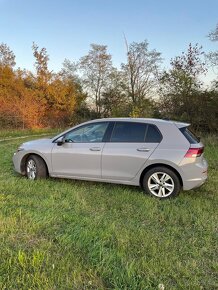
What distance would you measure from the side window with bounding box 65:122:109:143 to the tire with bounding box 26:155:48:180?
857 mm

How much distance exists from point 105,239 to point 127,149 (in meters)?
Answer: 2.72

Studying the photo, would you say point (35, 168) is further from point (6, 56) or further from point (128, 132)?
point (6, 56)

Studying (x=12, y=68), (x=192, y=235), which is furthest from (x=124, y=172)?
(x=12, y=68)

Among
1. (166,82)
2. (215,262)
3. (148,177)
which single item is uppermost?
(166,82)

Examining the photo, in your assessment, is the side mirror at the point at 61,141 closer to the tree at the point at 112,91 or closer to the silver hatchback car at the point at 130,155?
the silver hatchback car at the point at 130,155

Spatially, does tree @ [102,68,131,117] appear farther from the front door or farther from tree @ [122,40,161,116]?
the front door

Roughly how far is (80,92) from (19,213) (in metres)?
33.8

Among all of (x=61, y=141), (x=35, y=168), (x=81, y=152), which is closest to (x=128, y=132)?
(x=81, y=152)

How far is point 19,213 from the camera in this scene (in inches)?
186

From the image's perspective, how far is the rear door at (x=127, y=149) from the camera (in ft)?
20.7

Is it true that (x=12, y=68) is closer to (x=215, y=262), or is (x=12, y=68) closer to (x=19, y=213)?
(x=19, y=213)

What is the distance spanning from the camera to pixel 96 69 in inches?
1561

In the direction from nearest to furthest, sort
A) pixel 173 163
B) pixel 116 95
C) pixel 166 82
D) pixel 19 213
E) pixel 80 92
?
1. pixel 19 213
2. pixel 173 163
3. pixel 166 82
4. pixel 116 95
5. pixel 80 92

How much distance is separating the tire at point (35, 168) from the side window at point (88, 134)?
857 mm
